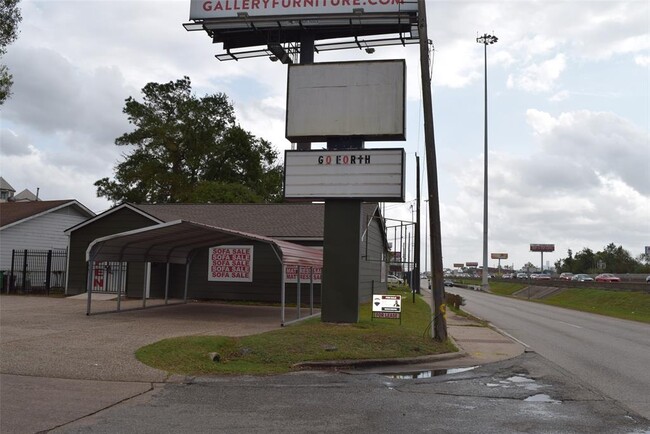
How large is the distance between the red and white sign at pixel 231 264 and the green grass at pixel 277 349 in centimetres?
1292

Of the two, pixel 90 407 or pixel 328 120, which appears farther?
pixel 328 120

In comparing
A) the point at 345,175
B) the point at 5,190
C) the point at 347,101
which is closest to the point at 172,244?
the point at 345,175

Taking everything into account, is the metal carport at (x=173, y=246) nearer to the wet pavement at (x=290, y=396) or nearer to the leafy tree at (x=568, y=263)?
the wet pavement at (x=290, y=396)

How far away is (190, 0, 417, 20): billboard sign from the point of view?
2231cm

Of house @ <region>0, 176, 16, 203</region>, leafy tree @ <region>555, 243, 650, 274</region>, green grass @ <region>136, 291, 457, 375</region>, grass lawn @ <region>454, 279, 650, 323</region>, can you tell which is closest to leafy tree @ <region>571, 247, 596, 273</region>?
leafy tree @ <region>555, 243, 650, 274</region>

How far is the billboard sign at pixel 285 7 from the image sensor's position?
73.2ft

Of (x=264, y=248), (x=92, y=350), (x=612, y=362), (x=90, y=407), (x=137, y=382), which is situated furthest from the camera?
(x=264, y=248)

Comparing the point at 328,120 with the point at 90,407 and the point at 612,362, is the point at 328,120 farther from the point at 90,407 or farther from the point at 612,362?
the point at 90,407

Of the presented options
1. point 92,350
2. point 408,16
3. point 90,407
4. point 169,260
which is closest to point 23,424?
point 90,407

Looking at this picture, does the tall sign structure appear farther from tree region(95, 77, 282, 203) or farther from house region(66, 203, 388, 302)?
tree region(95, 77, 282, 203)

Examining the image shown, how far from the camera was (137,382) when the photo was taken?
9.62 meters

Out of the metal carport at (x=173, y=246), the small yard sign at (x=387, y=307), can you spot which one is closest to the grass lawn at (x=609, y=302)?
the small yard sign at (x=387, y=307)

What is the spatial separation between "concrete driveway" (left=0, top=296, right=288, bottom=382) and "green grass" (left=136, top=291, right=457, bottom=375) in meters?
0.63

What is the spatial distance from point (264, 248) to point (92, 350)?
579 inches
